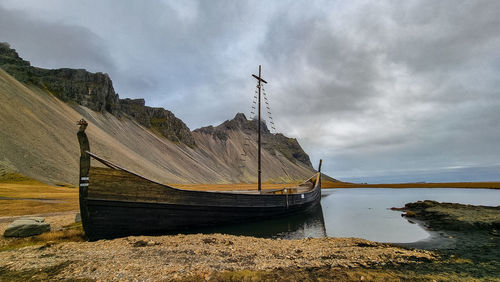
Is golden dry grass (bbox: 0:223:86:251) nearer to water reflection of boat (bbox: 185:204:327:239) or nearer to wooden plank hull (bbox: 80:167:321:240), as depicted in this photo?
wooden plank hull (bbox: 80:167:321:240)

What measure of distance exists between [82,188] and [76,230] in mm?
2787

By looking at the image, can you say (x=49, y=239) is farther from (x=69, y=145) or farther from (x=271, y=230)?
(x=69, y=145)

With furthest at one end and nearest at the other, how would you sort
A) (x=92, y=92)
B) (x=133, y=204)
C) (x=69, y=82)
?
(x=92, y=92), (x=69, y=82), (x=133, y=204)

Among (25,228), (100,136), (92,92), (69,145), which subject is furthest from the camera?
(92,92)

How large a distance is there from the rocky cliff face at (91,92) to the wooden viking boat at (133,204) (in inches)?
3337

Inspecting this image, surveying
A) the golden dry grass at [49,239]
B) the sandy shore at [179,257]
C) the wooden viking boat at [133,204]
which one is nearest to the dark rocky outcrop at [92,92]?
the golden dry grass at [49,239]

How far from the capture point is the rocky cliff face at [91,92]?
75.7 metres

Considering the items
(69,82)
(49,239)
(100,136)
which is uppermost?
(69,82)

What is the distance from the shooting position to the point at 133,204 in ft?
37.4

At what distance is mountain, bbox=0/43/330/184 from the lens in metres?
37.9

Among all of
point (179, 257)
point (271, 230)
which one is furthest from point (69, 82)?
point (179, 257)

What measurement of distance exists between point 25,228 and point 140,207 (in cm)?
465

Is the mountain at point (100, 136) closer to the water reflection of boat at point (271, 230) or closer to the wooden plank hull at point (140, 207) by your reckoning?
the water reflection of boat at point (271, 230)

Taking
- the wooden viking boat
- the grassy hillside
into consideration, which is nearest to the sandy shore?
the wooden viking boat
